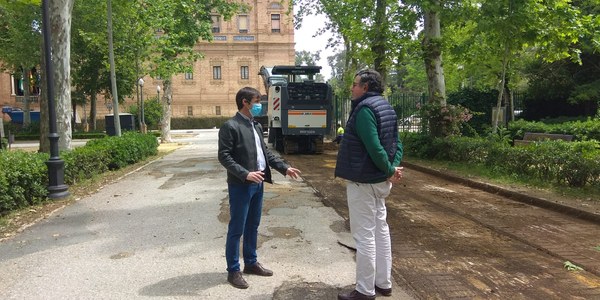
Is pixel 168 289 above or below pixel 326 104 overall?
below

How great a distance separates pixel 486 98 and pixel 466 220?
1855cm

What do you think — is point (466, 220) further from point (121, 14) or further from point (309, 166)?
point (121, 14)

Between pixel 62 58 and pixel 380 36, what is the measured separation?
409 inches

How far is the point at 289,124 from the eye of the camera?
1797 cm

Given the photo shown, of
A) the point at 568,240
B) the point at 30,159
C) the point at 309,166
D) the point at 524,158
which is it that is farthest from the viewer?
the point at 309,166

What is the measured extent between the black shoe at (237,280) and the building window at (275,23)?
5312 centimetres

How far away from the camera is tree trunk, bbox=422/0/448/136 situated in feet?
47.6

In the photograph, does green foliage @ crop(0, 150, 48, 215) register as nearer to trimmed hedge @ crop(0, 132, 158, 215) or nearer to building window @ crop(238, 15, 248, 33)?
trimmed hedge @ crop(0, 132, 158, 215)

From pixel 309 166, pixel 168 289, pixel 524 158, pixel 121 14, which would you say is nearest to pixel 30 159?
pixel 168 289

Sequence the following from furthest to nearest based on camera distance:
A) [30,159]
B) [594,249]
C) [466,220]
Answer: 1. [30,159]
2. [466,220]
3. [594,249]

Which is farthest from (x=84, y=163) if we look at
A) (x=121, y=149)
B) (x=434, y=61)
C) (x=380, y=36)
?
(x=380, y=36)

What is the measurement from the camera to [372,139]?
3.76 m

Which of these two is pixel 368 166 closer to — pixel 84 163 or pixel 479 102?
pixel 84 163

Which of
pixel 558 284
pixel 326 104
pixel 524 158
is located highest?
pixel 326 104
